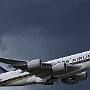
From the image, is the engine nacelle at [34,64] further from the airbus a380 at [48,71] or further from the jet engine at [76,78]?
the jet engine at [76,78]

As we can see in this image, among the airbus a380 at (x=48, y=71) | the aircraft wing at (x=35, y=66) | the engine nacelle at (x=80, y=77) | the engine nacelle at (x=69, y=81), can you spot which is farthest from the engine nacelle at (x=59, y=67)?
the engine nacelle at (x=69, y=81)

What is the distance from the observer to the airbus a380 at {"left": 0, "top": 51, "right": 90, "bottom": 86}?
7744 centimetres

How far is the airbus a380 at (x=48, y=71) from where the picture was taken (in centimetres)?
7744

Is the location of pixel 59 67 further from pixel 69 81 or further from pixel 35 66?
pixel 69 81

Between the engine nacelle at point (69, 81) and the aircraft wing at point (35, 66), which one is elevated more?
the aircraft wing at point (35, 66)

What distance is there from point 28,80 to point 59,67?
7418 millimetres

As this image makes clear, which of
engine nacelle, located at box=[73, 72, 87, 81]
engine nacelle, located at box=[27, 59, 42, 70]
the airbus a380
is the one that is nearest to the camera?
engine nacelle, located at box=[27, 59, 42, 70]

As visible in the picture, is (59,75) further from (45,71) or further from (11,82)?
(11,82)

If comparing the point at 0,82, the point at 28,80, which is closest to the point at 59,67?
the point at 28,80

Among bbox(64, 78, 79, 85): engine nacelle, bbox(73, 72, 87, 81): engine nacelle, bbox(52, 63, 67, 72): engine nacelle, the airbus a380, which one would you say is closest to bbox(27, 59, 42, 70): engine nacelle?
the airbus a380

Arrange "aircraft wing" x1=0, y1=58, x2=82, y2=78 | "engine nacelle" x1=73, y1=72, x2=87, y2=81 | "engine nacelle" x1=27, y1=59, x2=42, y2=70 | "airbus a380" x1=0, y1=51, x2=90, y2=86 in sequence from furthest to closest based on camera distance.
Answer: "engine nacelle" x1=73, y1=72, x2=87, y2=81 → "airbus a380" x1=0, y1=51, x2=90, y2=86 → "engine nacelle" x1=27, y1=59, x2=42, y2=70 → "aircraft wing" x1=0, y1=58, x2=82, y2=78

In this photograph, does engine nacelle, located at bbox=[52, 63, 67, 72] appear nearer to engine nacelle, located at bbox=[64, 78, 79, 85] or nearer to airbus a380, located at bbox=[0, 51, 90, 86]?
airbus a380, located at bbox=[0, 51, 90, 86]

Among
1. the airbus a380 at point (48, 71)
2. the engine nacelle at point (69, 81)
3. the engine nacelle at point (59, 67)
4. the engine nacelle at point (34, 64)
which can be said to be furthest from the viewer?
the engine nacelle at point (69, 81)

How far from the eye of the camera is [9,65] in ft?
251
